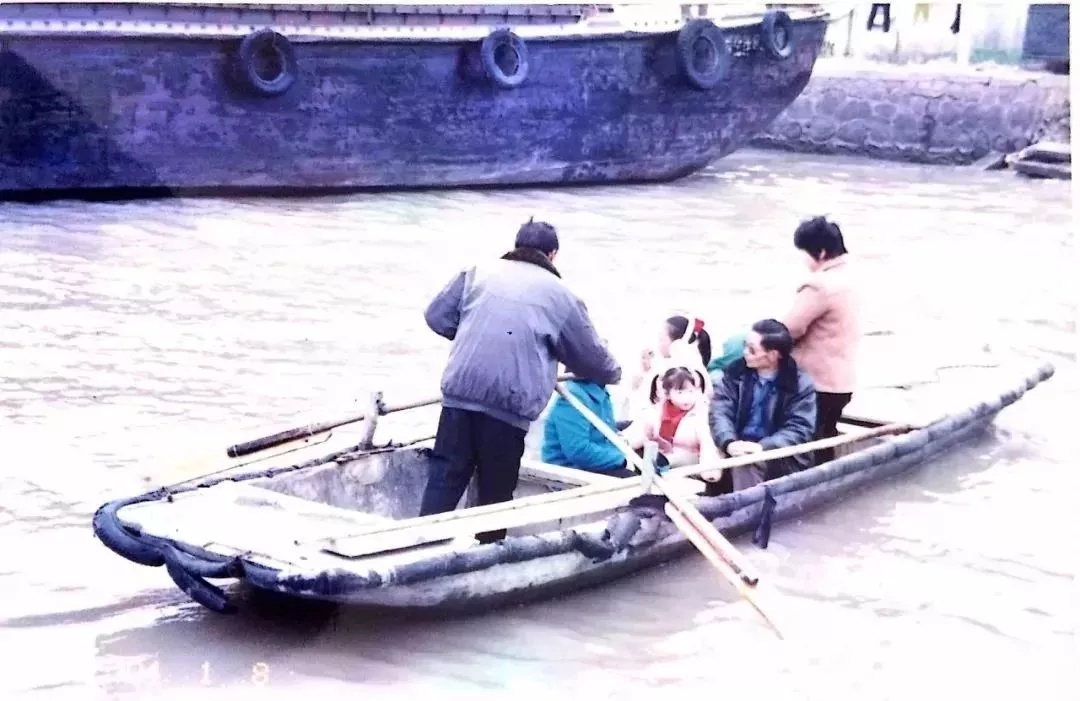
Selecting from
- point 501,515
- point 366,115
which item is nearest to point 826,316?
point 501,515

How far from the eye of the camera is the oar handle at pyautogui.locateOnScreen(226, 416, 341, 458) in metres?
5.07

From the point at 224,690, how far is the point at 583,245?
322 inches

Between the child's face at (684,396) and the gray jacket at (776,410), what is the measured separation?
0.44 feet

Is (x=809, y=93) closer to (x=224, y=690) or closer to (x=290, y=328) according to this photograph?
(x=290, y=328)


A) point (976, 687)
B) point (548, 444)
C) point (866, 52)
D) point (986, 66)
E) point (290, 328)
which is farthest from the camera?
point (866, 52)

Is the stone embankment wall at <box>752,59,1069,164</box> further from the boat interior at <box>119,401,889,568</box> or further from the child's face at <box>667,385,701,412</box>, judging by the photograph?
the boat interior at <box>119,401,889,568</box>

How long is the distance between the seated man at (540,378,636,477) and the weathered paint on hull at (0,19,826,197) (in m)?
8.18

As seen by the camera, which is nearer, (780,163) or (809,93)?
(780,163)

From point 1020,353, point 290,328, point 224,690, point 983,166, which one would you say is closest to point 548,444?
point 224,690

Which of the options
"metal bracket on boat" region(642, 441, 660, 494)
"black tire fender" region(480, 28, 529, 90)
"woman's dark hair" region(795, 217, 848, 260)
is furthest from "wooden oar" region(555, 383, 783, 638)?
"black tire fender" region(480, 28, 529, 90)

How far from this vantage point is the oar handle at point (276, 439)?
507 cm

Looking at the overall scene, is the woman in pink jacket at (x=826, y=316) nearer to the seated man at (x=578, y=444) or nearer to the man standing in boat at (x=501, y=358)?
the seated man at (x=578, y=444)

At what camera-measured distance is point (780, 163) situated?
18.9m

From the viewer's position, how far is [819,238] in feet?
17.8
